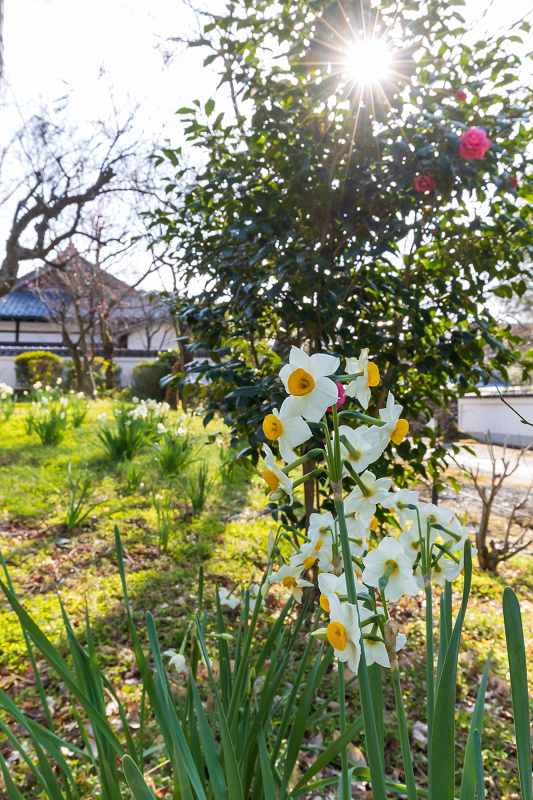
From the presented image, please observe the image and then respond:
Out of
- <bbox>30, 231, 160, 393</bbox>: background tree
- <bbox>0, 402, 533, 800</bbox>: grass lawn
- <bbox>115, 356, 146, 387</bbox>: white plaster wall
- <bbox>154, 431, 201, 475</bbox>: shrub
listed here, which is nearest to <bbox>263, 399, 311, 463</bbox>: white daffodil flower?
<bbox>0, 402, 533, 800</bbox>: grass lawn

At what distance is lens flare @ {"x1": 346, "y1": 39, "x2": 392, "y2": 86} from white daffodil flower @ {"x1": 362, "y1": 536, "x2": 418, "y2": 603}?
175cm

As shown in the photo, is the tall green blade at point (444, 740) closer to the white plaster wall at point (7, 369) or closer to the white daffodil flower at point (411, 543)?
the white daffodil flower at point (411, 543)

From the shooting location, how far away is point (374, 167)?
2.05m

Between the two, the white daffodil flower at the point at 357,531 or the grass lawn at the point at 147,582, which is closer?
the white daffodil flower at the point at 357,531

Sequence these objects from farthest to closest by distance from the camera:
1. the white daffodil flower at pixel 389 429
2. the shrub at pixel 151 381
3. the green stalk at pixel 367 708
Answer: the shrub at pixel 151 381, the white daffodil flower at pixel 389 429, the green stalk at pixel 367 708

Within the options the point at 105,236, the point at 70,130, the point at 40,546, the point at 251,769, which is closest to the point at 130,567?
the point at 40,546

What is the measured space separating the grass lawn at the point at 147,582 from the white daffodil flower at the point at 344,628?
611 millimetres

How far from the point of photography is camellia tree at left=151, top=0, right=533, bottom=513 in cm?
175

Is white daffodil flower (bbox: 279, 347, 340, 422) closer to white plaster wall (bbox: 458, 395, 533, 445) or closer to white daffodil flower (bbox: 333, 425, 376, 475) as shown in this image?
white daffodil flower (bbox: 333, 425, 376, 475)

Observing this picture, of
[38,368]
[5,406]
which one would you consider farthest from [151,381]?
[5,406]

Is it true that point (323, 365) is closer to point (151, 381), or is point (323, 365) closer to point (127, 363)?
point (151, 381)

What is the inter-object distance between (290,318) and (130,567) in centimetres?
167

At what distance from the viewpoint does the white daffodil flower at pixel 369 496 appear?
0.64 metres

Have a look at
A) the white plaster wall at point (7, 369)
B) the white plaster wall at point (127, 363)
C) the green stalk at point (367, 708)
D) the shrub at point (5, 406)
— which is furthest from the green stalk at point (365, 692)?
the white plaster wall at point (127, 363)
